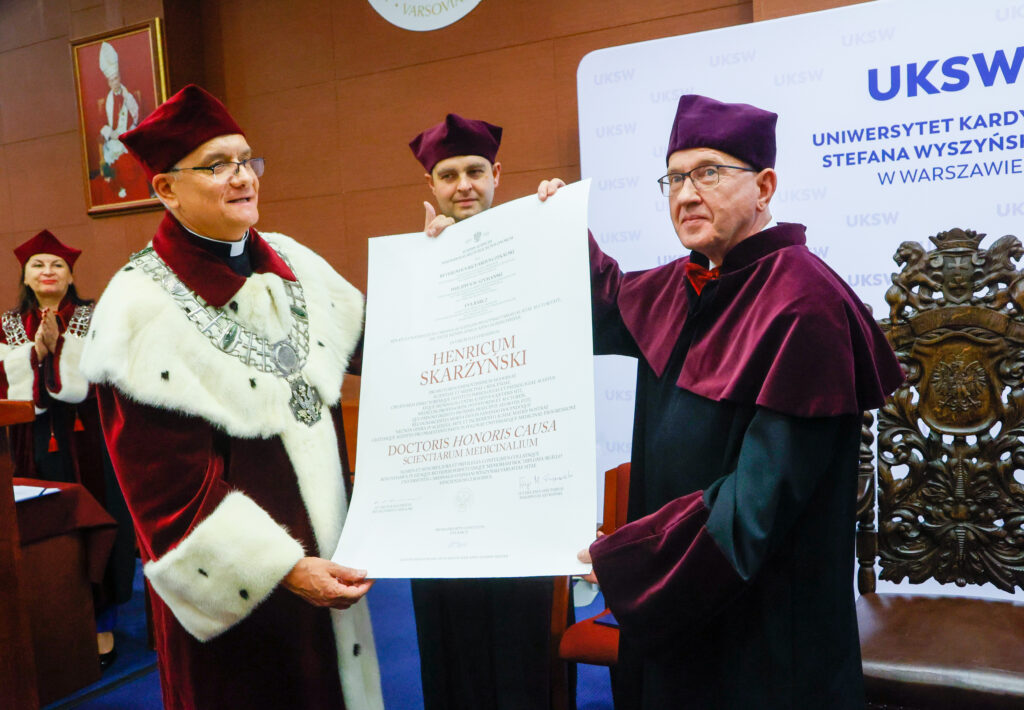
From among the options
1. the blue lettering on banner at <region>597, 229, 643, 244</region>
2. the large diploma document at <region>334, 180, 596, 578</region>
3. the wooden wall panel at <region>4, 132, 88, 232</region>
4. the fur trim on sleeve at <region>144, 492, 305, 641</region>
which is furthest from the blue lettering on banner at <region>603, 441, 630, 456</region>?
the wooden wall panel at <region>4, 132, 88, 232</region>

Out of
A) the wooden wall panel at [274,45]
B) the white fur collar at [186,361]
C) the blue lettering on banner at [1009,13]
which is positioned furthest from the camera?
the wooden wall panel at [274,45]

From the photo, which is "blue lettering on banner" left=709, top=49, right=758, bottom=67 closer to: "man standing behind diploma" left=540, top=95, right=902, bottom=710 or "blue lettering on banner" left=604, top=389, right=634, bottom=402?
"blue lettering on banner" left=604, top=389, right=634, bottom=402

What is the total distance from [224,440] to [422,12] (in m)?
3.84

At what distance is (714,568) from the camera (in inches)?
49.3

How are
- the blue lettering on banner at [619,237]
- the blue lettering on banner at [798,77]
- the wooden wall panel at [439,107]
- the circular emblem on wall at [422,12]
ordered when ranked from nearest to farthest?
the blue lettering on banner at [798,77], the blue lettering on banner at [619,237], the wooden wall panel at [439,107], the circular emblem on wall at [422,12]

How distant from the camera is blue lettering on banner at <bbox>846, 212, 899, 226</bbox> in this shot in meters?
3.18

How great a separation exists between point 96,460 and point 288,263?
3.01m

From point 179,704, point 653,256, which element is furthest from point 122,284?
point 653,256

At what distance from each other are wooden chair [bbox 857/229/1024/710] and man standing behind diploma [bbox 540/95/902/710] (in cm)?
76

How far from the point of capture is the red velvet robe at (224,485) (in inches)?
60.6

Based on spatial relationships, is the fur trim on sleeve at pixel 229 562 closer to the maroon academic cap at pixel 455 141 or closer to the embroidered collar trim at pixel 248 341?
the embroidered collar trim at pixel 248 341

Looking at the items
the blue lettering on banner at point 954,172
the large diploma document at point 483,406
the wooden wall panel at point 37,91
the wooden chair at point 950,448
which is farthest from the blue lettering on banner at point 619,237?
the wooden wall panel at point 37,91

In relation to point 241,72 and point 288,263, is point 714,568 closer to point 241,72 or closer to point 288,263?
point 288,263
